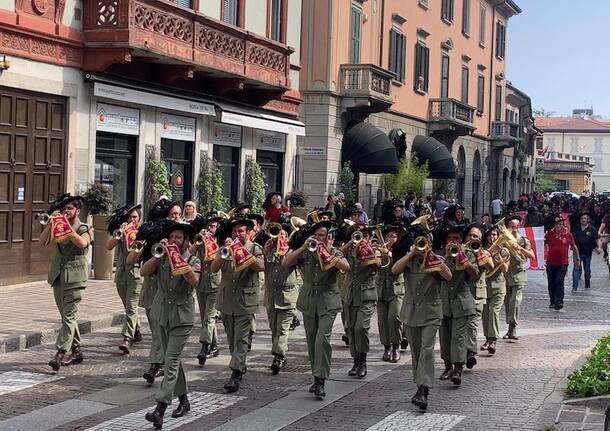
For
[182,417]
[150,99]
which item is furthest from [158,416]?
[150,99]

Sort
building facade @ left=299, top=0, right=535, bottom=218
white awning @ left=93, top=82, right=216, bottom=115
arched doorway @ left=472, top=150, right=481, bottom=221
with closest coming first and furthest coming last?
white awning @ left=93, top=82, right=216, bottom=115, building facade @ left=299, top=0, right=535, bottom=218, arched doorway @ left=472, top=150, right=481, bottom=221

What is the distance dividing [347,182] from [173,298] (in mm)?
22491

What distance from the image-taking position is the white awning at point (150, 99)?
18.8 metres

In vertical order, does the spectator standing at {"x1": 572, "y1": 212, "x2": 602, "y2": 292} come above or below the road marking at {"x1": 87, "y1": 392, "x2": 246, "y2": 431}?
above

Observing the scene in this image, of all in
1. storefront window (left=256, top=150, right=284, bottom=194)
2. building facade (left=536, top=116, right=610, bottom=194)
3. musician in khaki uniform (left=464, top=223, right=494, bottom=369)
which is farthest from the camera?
building facade (left=536, top=116, right=610, bottom=194)

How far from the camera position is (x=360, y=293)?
1098cm

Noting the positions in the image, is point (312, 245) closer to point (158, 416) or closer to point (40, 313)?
point (158, 416)

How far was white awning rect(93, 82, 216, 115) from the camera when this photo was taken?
18784mm

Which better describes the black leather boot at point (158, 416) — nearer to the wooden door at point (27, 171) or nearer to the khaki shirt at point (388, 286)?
the khaki shirt at point (388, 286)

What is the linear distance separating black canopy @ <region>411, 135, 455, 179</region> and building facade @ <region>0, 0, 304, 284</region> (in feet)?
41.5

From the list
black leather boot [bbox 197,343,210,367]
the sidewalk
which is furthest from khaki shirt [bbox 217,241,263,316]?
the sidewalk

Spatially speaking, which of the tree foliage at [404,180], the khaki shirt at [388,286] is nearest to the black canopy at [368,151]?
the tree foliage at [404,180]

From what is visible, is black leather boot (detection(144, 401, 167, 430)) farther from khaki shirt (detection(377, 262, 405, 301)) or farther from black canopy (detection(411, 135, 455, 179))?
black canopy (detection(411, 135, 455, 179))

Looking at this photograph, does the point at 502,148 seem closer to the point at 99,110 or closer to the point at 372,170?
the point at 372,170
